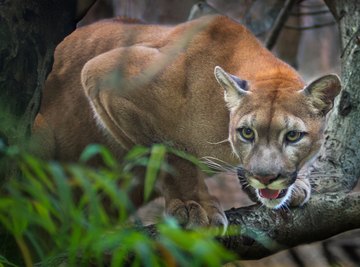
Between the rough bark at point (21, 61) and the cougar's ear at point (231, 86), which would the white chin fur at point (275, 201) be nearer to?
the cougar's ear at point (231, 86)

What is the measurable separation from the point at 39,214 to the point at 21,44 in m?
1.20

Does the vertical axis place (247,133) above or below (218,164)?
above

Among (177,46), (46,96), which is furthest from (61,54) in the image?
(177,46)

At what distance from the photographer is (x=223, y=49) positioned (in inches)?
189

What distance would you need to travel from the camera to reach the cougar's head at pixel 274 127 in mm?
4047

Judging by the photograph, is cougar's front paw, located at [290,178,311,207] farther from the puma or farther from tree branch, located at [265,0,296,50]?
tree branch, located at [265,0,296,50]

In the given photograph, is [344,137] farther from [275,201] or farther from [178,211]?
[178,211]

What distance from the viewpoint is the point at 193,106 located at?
466cm

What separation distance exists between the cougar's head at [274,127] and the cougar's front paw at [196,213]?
23 centimetres

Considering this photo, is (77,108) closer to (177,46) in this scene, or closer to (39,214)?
(177,46)

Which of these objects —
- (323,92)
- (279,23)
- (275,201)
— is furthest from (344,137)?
(279,23)

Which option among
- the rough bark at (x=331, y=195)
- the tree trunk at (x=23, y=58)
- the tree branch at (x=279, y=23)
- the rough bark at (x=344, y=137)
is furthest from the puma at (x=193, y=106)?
the tree branch at (x=279, y=23)

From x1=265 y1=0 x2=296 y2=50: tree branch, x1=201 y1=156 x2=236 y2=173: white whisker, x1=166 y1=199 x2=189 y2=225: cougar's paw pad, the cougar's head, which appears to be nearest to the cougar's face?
the cougar's head

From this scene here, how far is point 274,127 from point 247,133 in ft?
0.56
